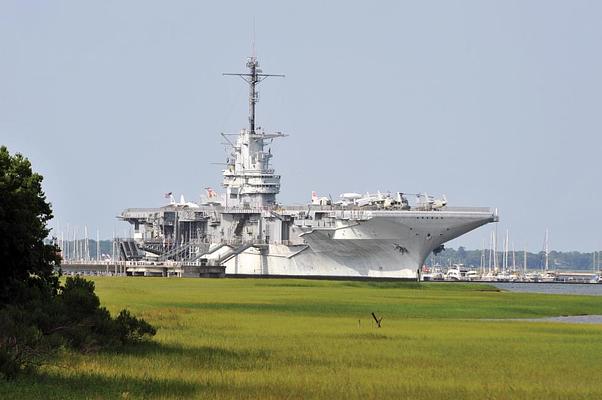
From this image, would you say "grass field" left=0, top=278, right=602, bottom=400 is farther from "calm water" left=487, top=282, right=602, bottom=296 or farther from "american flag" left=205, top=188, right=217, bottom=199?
"american flag" left=205, top=188, right=217, bottom=199

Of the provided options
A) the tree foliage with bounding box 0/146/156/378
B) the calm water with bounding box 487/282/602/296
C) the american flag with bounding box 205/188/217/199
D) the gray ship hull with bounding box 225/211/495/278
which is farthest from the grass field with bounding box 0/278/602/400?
the american flag with bounding box 205/188/217/199

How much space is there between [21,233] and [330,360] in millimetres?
10684

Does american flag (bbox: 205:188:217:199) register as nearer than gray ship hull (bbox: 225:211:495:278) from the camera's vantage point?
No

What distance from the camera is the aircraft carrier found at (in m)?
121

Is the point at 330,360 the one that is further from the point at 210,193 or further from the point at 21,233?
the point at 210,193

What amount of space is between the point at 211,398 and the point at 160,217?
121418mm

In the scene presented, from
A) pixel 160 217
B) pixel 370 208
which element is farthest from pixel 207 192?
pixel 370 208

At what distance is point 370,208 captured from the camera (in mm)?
122875

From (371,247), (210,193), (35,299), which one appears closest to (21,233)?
(35,299)

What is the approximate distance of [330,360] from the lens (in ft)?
119

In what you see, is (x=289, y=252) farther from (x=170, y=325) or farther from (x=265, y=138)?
(x=170, y=325)

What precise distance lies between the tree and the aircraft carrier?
74.1m

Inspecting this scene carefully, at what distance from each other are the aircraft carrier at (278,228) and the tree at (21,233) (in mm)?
74066

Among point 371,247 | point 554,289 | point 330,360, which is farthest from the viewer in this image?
point 554,289
